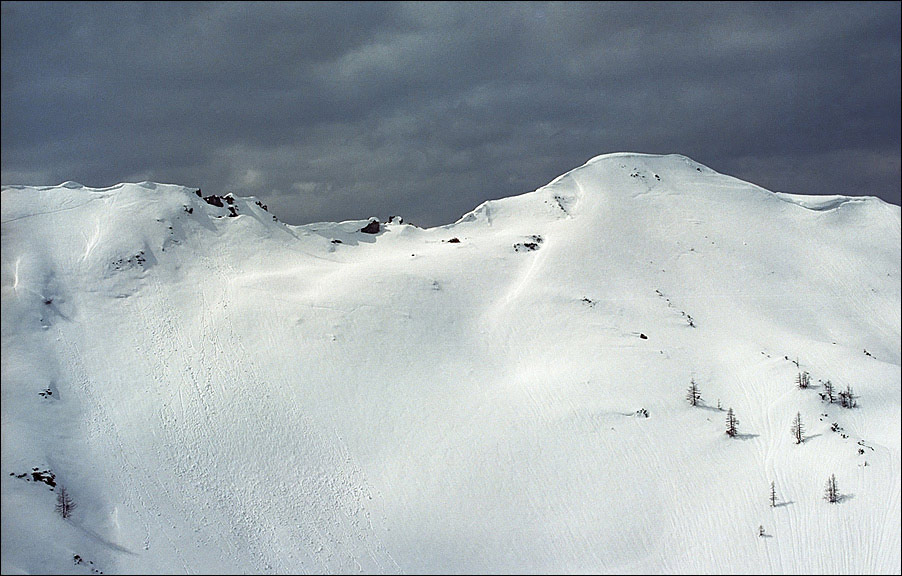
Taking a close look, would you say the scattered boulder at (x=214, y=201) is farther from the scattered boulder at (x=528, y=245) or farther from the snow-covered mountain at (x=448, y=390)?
the scattered boulder at (x=528, y=245)

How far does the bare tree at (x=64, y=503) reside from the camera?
61.9 ft

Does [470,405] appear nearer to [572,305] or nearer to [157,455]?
[572,305]

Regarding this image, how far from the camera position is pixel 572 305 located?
29656 mm

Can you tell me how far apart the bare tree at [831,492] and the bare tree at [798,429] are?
1.89 m

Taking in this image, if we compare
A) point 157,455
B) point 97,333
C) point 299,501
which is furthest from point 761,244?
point 97,333

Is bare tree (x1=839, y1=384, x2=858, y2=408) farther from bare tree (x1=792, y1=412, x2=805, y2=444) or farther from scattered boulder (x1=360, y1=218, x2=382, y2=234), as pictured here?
scattered boulder (x1=360, y1=218, x2=382, y2=234)

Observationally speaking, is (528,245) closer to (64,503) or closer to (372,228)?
(372,228)

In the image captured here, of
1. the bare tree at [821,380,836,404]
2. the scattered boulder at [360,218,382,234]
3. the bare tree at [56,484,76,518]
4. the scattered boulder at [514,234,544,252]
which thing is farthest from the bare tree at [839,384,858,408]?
the scattered boulder at [360,218,382,234]

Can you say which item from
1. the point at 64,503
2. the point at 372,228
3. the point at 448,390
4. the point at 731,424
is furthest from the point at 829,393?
the point at 372,228

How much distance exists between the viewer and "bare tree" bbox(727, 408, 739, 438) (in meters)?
22.0

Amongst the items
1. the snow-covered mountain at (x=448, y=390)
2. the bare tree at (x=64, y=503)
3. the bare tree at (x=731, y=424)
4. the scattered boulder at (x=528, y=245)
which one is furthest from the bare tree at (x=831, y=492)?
the bare tree at (x=64, y=503)

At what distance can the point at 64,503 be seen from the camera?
19172mm

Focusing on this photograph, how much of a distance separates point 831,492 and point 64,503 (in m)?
21.7

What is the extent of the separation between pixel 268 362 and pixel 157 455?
18.0 feet
